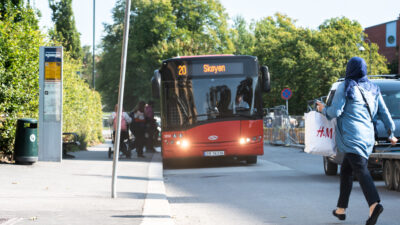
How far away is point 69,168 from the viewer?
1572cm

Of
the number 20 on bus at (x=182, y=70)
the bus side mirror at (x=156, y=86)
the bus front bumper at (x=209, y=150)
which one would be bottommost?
the bus front bumper at (x=209, y=150)

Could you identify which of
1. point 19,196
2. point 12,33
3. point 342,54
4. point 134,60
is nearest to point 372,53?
point 342,54

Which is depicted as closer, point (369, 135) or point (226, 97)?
point (369, 135)

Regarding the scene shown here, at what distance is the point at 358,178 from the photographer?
23.2 ft

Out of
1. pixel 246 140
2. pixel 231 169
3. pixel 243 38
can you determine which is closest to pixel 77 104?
pixel 246 140

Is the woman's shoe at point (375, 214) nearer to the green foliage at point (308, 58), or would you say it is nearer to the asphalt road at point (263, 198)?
the asphalt road at point (263, 198)

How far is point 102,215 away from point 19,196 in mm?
2323

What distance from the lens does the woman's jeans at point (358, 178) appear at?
22.7ft

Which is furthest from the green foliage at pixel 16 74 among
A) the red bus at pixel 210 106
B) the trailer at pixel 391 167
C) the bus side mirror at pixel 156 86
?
the trailer at pixel 391 167

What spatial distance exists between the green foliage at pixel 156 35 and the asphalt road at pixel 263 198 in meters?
40.1

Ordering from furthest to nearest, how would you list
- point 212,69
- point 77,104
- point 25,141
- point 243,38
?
1. point 243,38
2. point 77,104
3. point 212,69
4. point 25,141

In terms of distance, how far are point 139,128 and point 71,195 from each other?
1290cm

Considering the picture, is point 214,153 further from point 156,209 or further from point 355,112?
point 355,112

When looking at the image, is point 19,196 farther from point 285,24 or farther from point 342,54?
point 285,24
